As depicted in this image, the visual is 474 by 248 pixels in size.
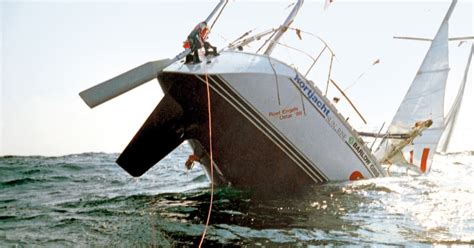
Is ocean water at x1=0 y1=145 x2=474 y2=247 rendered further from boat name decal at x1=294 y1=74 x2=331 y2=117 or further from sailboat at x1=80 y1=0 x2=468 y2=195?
boat name decal at x1=294 y1=74 x2=331 y2=117

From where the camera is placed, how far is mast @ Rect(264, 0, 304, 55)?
854 centimetres

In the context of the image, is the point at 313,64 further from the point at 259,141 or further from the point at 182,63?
the point at 182,63

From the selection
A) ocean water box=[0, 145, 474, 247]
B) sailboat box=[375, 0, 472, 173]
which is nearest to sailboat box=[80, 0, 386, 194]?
ocean water box=[0, 145, 474, 247]

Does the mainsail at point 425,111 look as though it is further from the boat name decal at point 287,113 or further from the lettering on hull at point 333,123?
the boat name decal at point 287,113

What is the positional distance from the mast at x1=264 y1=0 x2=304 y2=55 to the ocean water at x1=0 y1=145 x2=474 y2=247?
10.0 feet

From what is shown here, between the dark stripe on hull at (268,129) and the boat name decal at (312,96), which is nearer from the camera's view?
the dark stripe on hull at (268,129)

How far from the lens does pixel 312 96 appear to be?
7648 millimetres

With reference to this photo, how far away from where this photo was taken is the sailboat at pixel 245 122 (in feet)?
21.5

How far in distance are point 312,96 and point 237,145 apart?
175 cm

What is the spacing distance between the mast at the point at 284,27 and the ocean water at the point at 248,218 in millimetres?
3062

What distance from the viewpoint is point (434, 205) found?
682 cm

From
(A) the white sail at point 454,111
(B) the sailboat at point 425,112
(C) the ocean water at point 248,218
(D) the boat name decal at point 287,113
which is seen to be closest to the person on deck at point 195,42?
(D) the boat name decal at point 287,113

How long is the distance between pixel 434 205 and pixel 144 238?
4959 millimetres

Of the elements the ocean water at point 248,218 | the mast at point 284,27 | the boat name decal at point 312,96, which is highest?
the mast at point 284,27
